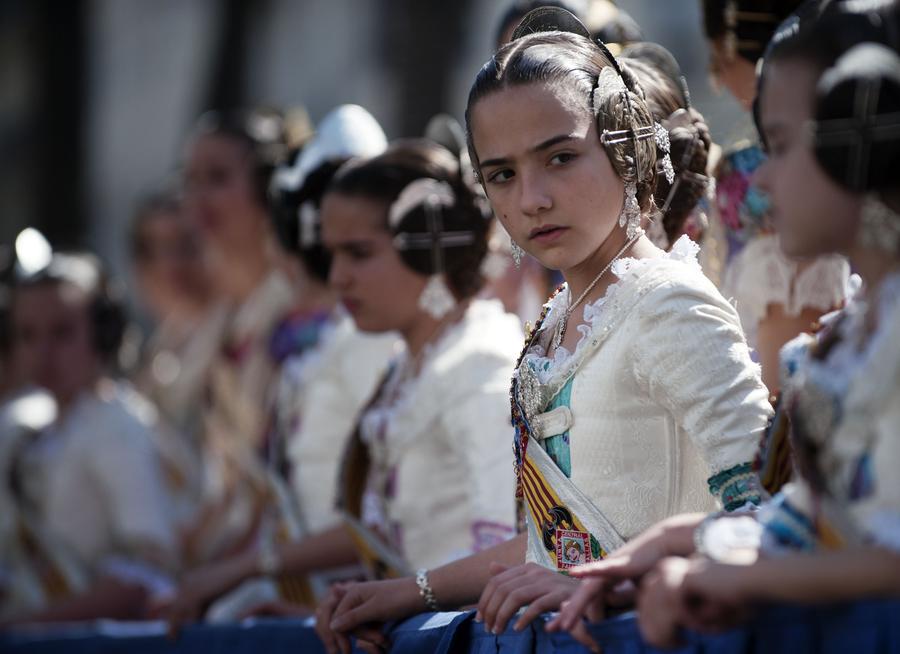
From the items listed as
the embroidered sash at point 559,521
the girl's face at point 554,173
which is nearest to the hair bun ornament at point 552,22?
the girl's face at point 554,173

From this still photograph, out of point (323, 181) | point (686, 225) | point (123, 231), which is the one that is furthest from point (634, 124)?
point (123, 231)

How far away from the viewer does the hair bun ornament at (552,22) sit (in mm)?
2904

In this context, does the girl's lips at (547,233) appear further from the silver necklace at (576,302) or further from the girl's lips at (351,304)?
the girl's lips at (351,304)

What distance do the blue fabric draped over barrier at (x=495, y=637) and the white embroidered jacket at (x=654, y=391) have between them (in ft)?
1.10

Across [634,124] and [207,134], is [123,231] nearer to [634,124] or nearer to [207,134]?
[207,134]

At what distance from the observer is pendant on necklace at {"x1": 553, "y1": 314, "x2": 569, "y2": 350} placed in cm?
277

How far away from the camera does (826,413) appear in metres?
1.97

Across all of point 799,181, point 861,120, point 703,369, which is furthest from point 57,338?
point 861,120

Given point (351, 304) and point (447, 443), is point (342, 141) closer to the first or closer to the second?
point (351, 304)

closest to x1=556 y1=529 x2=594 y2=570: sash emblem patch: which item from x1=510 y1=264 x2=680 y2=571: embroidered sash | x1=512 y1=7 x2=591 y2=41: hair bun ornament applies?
x1=510 y1=264 x2=680 y2=571: embroidered sash

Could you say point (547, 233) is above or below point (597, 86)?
below

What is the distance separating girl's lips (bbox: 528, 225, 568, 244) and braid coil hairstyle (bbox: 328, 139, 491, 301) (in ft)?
3.69

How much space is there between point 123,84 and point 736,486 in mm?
8952

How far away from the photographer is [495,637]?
252 centimetres
